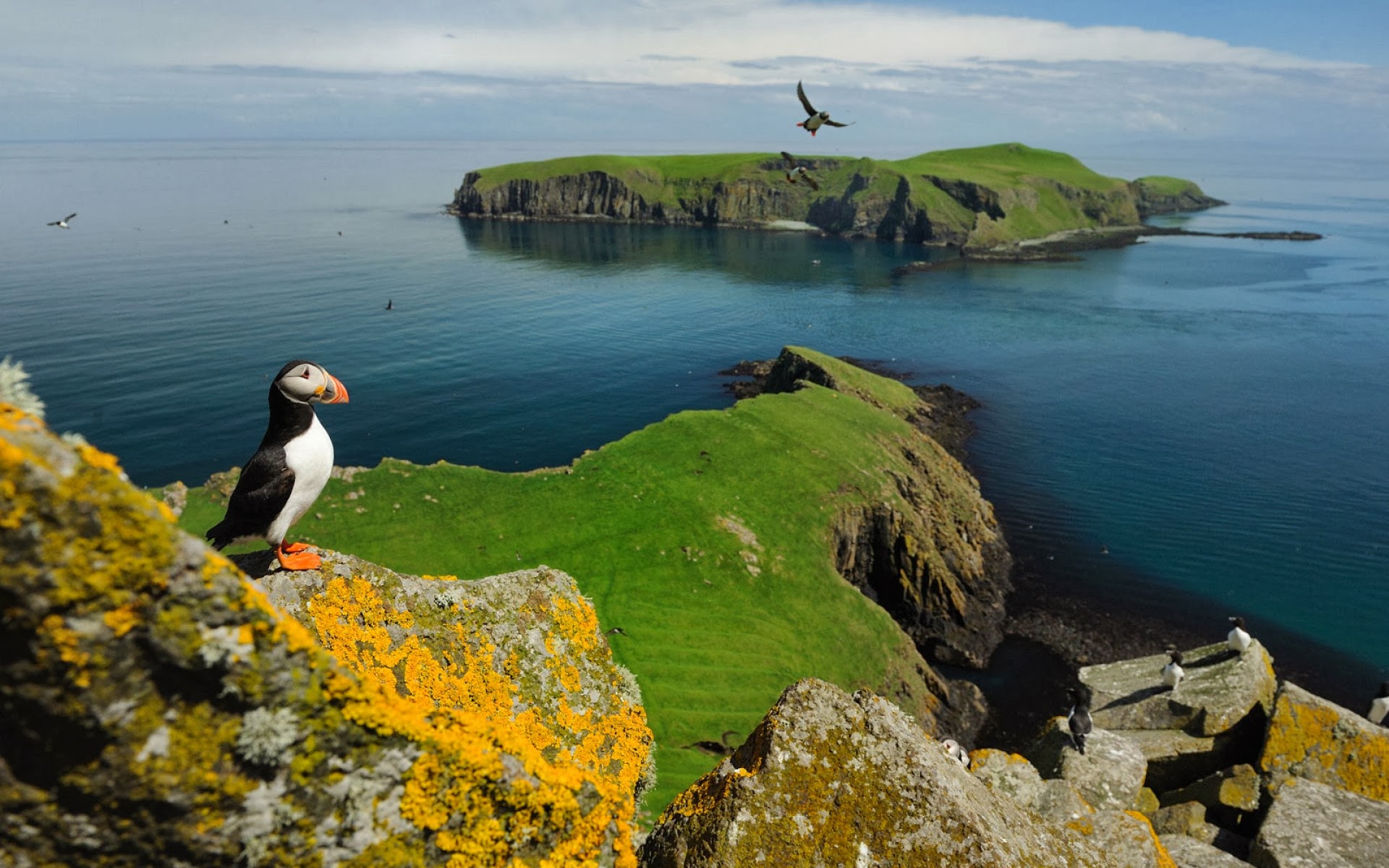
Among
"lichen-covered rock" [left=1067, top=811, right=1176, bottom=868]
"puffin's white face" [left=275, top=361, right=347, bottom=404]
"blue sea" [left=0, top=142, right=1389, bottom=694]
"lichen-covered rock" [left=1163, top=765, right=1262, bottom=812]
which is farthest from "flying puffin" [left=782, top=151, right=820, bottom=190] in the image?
"blue sea" [left=0, top=142, right=1389, bottom=694]

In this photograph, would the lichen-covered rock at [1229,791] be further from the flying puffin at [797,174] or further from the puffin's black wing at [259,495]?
the puffin's black wing at [259,495]

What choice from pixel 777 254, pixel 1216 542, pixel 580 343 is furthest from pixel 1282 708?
pixel 777 254

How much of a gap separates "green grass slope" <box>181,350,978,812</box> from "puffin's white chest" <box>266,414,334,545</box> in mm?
16540

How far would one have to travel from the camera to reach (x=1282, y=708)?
835 inches

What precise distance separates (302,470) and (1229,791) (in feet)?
83.5

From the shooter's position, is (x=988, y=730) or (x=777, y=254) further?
(x=777, y=254)

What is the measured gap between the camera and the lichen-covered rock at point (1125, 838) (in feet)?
38.4

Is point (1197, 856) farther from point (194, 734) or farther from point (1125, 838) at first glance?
point (194, 734)

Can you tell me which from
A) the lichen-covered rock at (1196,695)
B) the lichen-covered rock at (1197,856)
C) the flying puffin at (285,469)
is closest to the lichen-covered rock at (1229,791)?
the lichen-covered rock at (1196,695)

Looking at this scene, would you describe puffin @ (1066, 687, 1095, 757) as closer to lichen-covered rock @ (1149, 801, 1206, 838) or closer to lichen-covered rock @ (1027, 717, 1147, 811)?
lichen-covered rock @ (1027, 717, 1147, 811)

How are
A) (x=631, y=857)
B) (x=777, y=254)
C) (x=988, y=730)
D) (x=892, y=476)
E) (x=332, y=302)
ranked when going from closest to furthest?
(x=631, y=857)
(x=988, y=730)
(x=892, y=476)
(x=332, y=302)
(x=777, y=254)

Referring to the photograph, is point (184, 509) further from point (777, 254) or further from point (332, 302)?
point (777, 254)

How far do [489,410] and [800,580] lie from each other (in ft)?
169

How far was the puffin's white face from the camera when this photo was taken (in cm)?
888
